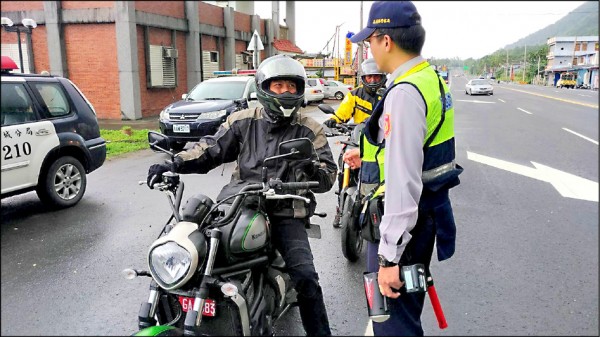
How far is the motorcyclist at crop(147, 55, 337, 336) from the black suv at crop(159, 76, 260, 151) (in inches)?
246

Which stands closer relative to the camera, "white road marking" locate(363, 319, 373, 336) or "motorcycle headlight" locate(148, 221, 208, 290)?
"motorcycle headlight" locate(148, 221, 208, 290)

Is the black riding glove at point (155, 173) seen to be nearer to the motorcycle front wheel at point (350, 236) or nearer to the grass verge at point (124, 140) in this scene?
the motorcycle front wheel at point (350, 236)

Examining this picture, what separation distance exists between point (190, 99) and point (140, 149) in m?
1.96

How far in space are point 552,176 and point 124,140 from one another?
7789 millimetres

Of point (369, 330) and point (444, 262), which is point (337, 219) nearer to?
point (444, 262)

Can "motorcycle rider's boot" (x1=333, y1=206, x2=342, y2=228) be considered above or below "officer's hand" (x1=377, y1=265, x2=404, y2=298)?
below

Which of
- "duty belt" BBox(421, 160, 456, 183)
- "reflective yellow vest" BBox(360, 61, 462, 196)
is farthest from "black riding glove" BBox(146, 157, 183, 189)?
"duty belt" BBox(421, 160, 456, 183)

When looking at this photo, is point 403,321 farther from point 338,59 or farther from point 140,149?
point 338,59

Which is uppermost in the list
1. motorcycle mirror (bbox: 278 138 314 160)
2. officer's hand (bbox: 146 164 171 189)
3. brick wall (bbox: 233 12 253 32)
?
brick wall (bbox: 233 12 253 32)

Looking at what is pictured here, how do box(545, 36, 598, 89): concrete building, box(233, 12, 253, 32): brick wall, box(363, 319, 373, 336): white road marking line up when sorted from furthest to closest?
box(363, 319, 373, 336): white road marking
box(233, 12, 253, 32): brick wall
box(545, 36, 598, 89): concrete building

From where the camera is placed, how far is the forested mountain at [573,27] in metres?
1.41

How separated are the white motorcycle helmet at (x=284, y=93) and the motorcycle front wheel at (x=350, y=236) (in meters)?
1.72

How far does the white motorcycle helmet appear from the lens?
2771mm

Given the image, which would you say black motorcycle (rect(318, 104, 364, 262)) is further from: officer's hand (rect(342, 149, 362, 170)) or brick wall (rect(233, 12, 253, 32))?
officer's hand (rect(342, 149, 362, 170))
